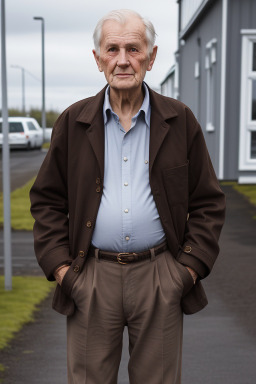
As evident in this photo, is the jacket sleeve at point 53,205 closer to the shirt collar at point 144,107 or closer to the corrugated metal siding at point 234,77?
the shirt collar at point 144,107

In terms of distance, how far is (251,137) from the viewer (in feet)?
53.7

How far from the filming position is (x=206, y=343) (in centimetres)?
556

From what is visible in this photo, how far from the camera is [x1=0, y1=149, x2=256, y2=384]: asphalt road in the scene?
16.0 feet

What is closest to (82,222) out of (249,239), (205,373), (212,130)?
(205,373)

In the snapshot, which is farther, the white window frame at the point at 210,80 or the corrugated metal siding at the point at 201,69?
the white window frame at the point at 210,80

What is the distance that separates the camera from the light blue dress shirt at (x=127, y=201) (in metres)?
3.06

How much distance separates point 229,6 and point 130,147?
45.9 ft

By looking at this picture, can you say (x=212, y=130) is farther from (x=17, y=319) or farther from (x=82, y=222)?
(x=82, y=222)

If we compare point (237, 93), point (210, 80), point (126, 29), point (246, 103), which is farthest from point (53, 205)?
point (210, 80)

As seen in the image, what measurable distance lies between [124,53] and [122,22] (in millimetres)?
118

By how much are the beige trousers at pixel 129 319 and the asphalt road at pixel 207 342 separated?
1.68 m

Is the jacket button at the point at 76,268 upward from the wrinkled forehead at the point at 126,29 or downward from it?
downward

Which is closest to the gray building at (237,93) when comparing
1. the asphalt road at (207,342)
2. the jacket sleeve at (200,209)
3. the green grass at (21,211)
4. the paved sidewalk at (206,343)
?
the green grass at (21,211)

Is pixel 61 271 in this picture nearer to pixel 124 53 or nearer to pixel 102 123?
pixel 102 123
